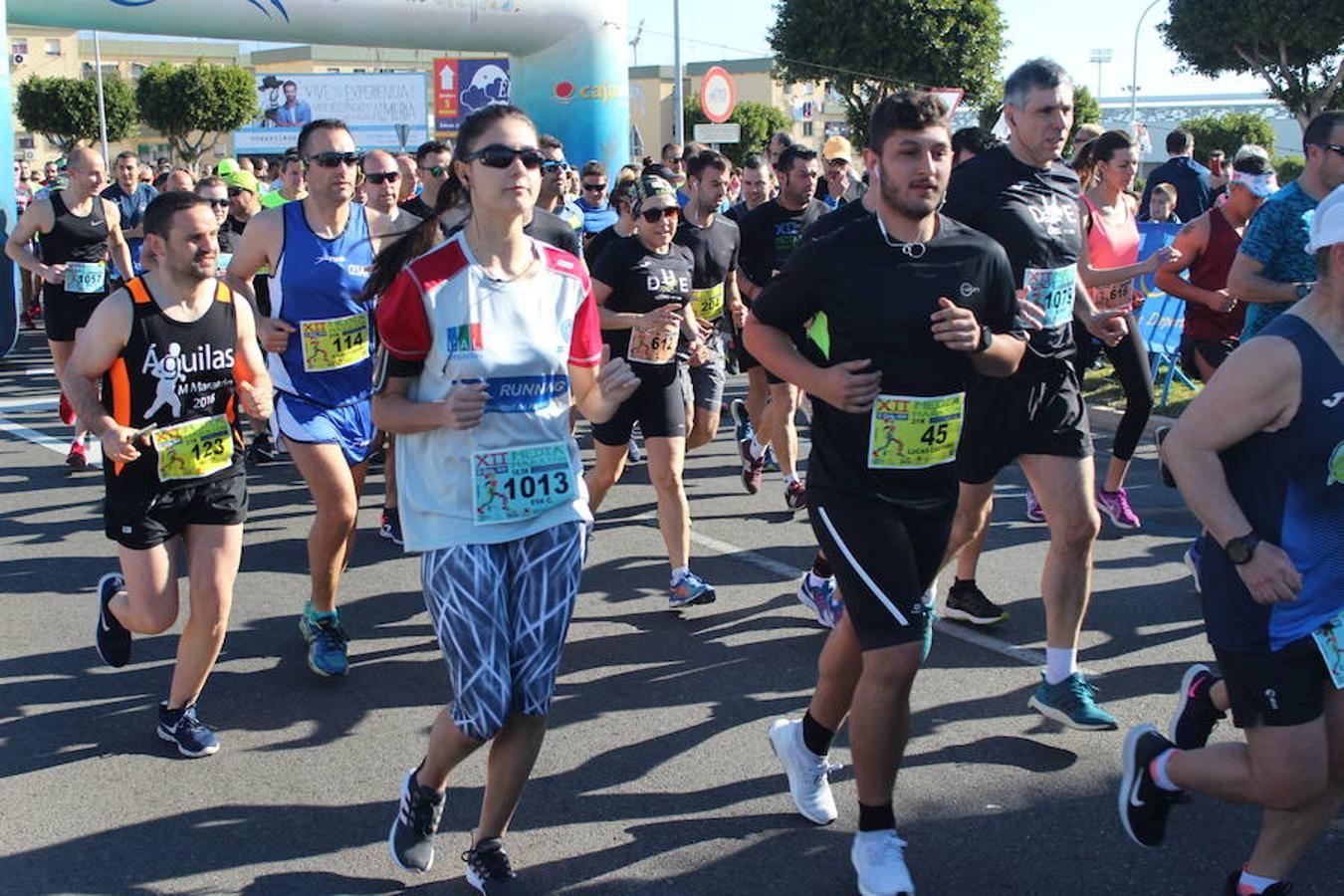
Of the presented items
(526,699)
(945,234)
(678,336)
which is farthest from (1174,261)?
(526,699)

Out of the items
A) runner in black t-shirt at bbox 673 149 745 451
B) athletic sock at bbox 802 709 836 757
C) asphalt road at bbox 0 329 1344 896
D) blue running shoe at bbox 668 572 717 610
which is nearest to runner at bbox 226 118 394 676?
asphalt road at bbox 0 329 1344 896

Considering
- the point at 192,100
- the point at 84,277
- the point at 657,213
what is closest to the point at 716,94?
the point at 84,277

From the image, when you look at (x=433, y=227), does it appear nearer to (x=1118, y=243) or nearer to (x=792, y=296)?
(x=792, y=296)

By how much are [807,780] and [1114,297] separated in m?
3.64

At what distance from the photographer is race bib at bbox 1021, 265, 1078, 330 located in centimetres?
469

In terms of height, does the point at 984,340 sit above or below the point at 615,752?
above

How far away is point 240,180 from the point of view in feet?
37.0

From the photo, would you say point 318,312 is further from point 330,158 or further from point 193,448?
point 193,448

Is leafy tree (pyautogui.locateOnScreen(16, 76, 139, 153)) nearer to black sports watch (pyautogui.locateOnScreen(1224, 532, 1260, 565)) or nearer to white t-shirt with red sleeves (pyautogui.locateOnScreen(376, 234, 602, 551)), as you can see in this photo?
white t-shirt with red sleeves (pyautogui.locateOnScreen(376, 234, 602, 551))

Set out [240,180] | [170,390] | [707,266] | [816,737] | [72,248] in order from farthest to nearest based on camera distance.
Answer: [240,180] < [72,248] < [707,266] < [170,390] < [816,737]

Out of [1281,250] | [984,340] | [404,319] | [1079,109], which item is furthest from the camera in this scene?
[1079,109]

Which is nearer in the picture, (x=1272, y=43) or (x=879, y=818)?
(x=879, y=818)

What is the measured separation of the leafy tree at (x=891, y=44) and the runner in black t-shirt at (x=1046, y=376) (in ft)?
115

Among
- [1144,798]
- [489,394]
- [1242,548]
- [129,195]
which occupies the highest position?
[129,195]
